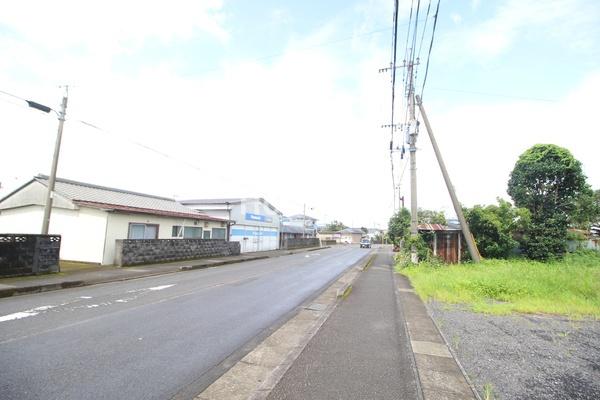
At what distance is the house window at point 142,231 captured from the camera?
1792 centimetres

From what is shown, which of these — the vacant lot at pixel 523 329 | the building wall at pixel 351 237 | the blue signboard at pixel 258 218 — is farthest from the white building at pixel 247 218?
the building wall at pixel 351 237

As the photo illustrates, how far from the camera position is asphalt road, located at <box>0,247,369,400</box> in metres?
3.72

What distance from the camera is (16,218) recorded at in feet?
63.3

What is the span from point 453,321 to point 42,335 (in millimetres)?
7981

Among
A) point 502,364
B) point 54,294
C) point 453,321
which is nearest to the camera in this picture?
point 502,364

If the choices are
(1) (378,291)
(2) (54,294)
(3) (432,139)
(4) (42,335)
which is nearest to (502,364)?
(1) (378,291)

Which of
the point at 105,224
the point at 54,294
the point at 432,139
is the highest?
the point at 432,139

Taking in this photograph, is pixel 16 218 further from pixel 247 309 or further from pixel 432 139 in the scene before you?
pixel 432 139

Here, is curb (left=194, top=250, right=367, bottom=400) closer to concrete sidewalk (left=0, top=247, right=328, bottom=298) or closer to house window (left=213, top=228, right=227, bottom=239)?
concrete sidewalk (left=0, top=247, right=328, bottom=298)

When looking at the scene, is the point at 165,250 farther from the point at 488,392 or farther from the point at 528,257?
the point at 528,257

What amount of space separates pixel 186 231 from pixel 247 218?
10228 millimetres

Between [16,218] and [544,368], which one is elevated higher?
[16,218]

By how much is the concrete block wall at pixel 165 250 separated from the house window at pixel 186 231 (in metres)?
1.35

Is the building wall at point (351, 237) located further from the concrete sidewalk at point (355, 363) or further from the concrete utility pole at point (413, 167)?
Result: the concrete sidewalk at point (355, 363)
